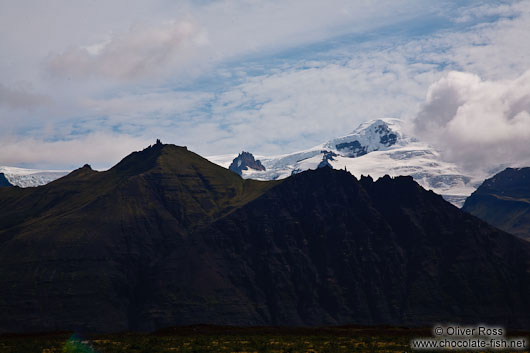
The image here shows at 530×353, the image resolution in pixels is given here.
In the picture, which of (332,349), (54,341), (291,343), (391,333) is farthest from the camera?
(391,333)

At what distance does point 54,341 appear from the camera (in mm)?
117812

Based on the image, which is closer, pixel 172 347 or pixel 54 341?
pixel 172 347

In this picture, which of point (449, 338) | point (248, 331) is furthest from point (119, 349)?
point (449, 338)

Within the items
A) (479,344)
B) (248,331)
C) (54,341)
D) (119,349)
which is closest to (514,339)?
(479,344)

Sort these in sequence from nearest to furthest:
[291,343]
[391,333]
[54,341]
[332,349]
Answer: [332,349], [291,343], [54,341], [391,333]

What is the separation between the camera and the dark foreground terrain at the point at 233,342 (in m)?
103

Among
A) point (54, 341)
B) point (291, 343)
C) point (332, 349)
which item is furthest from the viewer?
point (54, 341)

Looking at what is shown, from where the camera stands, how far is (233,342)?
113m

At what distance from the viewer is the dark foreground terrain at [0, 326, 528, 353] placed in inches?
4067

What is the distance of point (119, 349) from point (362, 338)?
137 ft

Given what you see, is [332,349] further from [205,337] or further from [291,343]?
[205,337]

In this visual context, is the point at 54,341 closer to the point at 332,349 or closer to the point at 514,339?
the point at 332,349

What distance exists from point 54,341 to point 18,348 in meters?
10.7

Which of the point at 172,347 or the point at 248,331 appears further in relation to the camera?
the point at 248,331
